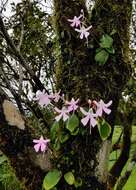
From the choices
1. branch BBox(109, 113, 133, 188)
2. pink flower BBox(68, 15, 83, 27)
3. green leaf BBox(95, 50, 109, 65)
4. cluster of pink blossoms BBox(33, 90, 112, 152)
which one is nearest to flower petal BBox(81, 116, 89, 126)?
cluster of pink blossoms BBox(33, 90, 112, 152)

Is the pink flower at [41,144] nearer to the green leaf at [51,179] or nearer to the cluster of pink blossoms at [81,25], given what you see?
the green leaf at [51,179]

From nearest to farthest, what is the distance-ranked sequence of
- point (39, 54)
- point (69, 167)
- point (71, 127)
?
point (71, 127), point (69, 167), point (39, 54)

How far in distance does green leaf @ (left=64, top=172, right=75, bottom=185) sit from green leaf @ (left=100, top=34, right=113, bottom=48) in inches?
25.2

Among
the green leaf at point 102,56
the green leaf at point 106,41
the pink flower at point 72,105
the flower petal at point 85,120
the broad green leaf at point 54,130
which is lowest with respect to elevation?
the broad green leaf at point 54,130

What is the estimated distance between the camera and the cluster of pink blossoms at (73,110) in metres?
2.45

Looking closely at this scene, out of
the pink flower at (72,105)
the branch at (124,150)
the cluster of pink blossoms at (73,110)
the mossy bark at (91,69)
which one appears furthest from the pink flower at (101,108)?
the branch at (124,150)

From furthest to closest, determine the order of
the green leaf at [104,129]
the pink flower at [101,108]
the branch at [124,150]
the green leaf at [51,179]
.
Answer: the branch at [124,150]
the green leaf at [51,179]
the green leaf at [104,129]
the pink flower at [101,108]

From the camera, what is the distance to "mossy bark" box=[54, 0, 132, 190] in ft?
8.91

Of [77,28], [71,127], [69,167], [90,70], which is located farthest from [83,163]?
[77,28]

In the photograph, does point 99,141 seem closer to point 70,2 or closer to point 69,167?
point 69,167

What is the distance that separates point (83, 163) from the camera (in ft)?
8.95

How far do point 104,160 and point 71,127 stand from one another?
31 centimetres

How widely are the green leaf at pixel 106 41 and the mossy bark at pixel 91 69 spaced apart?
3 cm

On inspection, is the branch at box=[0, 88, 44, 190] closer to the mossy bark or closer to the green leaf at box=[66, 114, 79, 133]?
the mossy bark
